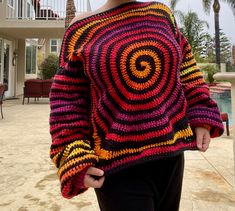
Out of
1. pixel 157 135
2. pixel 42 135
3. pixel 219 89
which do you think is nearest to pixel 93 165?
pixel 157 135

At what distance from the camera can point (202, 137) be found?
1.04 metres

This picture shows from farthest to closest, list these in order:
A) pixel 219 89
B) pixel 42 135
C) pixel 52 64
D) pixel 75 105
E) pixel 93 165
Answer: pixel 52 64 → pixel 219 89 → pixel 42 135 → pixel 75 105 → pixel 93 165

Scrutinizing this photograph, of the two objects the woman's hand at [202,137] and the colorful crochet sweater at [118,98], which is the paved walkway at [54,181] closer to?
the woman's hand at [202,137]

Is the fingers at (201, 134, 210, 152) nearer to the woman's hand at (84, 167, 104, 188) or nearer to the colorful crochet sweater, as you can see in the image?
the colorful crochet sweater

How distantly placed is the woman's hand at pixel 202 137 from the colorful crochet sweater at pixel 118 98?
0.02 m

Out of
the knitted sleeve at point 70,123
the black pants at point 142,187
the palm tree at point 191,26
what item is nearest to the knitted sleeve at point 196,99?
the black pants at point 142,187

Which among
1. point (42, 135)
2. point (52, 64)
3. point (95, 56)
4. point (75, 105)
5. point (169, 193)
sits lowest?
point (42, 135)

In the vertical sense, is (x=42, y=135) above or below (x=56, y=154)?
below

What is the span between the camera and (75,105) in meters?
0.95

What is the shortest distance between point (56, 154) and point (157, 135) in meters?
0.32

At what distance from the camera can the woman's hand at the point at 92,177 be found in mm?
842

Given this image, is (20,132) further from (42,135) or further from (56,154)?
(56,154)

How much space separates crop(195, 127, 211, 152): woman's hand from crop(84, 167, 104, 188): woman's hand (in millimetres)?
379

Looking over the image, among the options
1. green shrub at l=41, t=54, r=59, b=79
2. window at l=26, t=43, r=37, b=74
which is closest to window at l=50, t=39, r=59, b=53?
window at l=26, t=43, r=37, b=74
